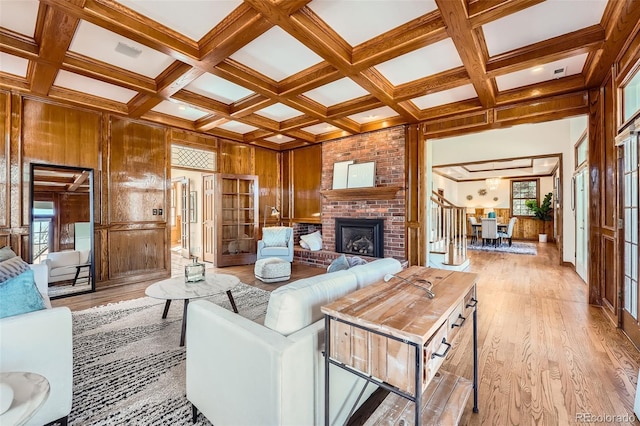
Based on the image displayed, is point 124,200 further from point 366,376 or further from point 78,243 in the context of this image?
point 366,376

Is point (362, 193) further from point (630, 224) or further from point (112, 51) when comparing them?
point (112, 51)

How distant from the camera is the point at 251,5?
6.67ft

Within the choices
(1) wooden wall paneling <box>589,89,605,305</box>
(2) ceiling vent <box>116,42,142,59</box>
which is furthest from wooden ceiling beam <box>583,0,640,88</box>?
(2) ceiling vent <box>116,42,142,59</box>

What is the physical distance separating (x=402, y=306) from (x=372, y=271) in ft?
→ 2.29

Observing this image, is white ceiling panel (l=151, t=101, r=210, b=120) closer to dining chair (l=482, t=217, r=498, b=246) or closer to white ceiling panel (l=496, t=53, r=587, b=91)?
white ceiling panel (l=496, t=53, r=587, b=91)

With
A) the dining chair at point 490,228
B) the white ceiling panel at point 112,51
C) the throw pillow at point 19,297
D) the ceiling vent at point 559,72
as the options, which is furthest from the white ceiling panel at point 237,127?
the dining chair at point 490,228

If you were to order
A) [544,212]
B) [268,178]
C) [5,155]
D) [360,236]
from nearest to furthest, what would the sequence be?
[5,155], [360,236], [268,178], [544,212]

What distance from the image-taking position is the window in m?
10.4

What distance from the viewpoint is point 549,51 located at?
2639mm

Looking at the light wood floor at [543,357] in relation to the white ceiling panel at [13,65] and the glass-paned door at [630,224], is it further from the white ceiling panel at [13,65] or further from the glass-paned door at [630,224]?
the white ceiling panel at [13,65]

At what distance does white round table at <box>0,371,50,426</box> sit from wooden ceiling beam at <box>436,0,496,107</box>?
116 inches

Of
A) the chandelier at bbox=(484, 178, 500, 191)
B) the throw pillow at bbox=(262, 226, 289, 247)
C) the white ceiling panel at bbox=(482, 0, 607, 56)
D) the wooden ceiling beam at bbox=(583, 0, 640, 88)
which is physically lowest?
the throw pillow at bbox=(262, 226, 289, 247)

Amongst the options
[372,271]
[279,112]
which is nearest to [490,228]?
[279,112]

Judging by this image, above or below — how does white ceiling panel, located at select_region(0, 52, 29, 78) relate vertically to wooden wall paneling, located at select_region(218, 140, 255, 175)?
above
